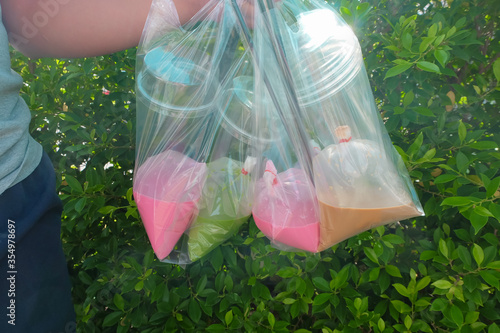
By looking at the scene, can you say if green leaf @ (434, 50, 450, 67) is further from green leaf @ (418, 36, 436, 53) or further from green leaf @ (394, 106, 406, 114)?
green leaf @ (394, 106, 406, 114)

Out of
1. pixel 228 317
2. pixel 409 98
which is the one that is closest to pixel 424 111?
pixel 409 98

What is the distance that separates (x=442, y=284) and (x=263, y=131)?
0.65 metres

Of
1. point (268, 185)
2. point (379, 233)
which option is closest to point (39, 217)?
point (268, 185)

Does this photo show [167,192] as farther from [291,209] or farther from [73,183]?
[73,183]

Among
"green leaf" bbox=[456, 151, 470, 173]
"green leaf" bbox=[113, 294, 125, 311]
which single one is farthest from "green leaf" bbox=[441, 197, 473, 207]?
"green leaf" bbox=[113, 294, 125, 311]

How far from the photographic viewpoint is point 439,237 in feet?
3.49

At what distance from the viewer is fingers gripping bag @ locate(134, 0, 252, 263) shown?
756 millimetres

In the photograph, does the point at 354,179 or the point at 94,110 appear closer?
the point at 354,179

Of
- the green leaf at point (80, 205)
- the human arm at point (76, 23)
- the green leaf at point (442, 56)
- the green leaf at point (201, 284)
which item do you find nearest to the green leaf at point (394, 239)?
the green leaf at point (442, 56)

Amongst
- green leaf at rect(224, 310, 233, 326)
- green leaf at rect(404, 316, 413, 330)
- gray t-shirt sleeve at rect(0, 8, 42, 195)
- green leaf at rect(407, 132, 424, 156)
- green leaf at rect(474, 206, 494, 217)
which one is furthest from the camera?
green leaf at rect(224, 310, 233, 326)

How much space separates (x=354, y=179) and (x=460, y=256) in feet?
1.66

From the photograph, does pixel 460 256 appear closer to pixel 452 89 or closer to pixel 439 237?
pixel 439 237

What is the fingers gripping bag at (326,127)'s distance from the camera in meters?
0.70

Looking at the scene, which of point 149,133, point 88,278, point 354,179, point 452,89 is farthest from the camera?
point 88,278
